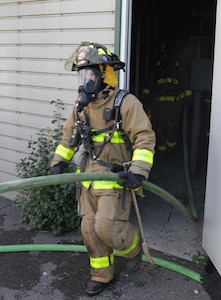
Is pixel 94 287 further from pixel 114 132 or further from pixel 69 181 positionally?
pixel 114 132

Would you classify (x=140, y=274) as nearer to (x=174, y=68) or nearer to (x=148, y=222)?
(x=148, y=222)

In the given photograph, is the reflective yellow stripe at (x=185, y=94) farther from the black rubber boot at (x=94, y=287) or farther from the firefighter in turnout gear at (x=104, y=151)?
the black rubber boot at (x=94, y=287)

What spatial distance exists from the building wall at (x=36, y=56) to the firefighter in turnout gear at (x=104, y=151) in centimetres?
114

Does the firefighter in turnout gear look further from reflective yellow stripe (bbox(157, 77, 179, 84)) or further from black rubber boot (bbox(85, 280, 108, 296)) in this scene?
reflective yellow stripe (bbox(157, 77, 179, 84))

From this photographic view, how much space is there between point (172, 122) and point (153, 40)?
2348 millimetres

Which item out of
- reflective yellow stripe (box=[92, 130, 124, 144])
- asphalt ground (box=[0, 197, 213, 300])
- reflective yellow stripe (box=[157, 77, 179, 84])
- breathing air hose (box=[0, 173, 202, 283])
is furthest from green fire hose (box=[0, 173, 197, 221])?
reflective yellow stripe (box=[157, 77, 179, 84])

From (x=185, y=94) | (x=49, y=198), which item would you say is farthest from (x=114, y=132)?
(x=185, y=94)

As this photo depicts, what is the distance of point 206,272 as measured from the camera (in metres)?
3.77

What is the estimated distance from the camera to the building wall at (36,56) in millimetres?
4473

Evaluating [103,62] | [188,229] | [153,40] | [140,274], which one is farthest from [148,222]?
[153,40]

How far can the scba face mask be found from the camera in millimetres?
3186

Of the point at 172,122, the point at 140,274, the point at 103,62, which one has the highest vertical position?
the point at 103,62

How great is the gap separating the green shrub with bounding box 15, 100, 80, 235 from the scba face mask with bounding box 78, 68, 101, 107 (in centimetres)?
142

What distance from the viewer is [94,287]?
349cm
